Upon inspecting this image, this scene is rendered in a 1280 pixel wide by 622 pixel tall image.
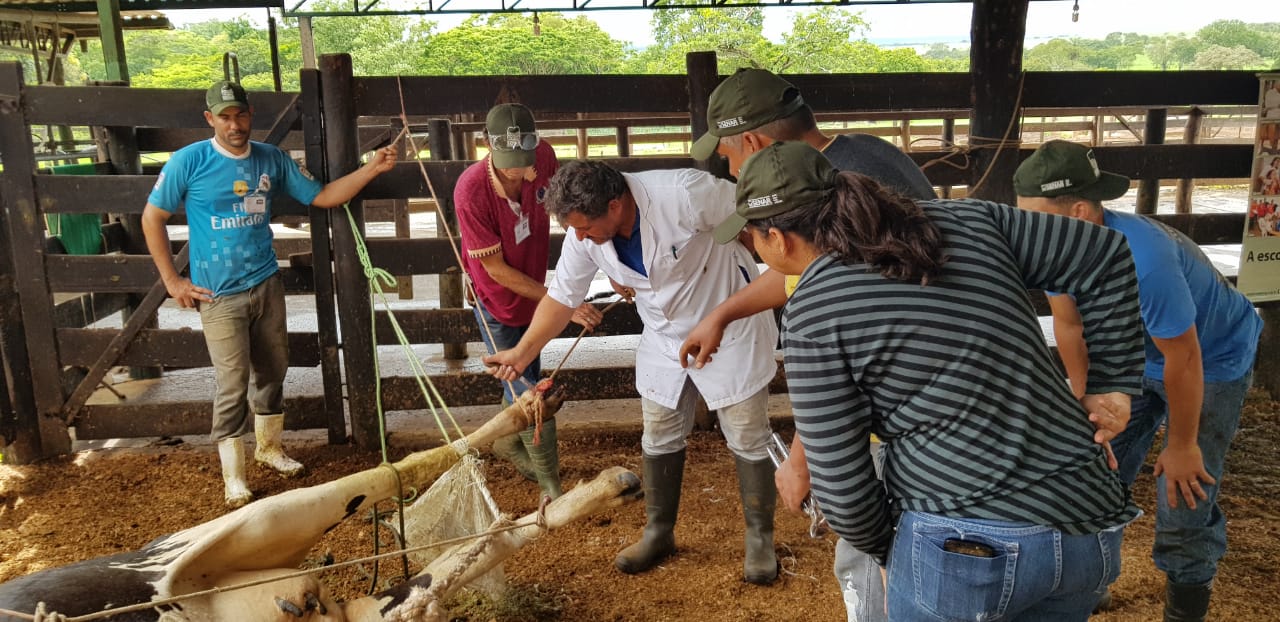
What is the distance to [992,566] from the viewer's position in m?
1.67

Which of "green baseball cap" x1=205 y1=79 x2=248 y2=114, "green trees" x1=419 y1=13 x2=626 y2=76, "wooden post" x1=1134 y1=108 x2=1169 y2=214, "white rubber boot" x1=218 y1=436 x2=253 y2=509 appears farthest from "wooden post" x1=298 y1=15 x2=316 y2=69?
"green trees" x1=419 y1=13 x2=626 y2=76

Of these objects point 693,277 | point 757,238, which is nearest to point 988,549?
point 757,238

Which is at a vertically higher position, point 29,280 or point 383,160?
point 383,160

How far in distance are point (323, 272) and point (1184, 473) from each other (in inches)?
161

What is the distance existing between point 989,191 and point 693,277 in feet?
8.49

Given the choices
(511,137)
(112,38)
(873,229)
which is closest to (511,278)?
(511,137)

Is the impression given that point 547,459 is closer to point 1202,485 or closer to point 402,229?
point 1202,485

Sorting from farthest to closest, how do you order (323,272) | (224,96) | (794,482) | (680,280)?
(323,272) < (224,96) < (680,280) < (794,482)

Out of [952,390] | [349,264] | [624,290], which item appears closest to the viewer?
[952,390]

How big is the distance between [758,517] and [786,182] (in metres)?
2.17

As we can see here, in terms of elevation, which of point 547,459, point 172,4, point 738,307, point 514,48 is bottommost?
point 547,459

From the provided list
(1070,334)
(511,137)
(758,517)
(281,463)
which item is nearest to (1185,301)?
(1070,334)

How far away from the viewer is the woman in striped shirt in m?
1.64

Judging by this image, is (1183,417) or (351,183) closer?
(1183,417)
